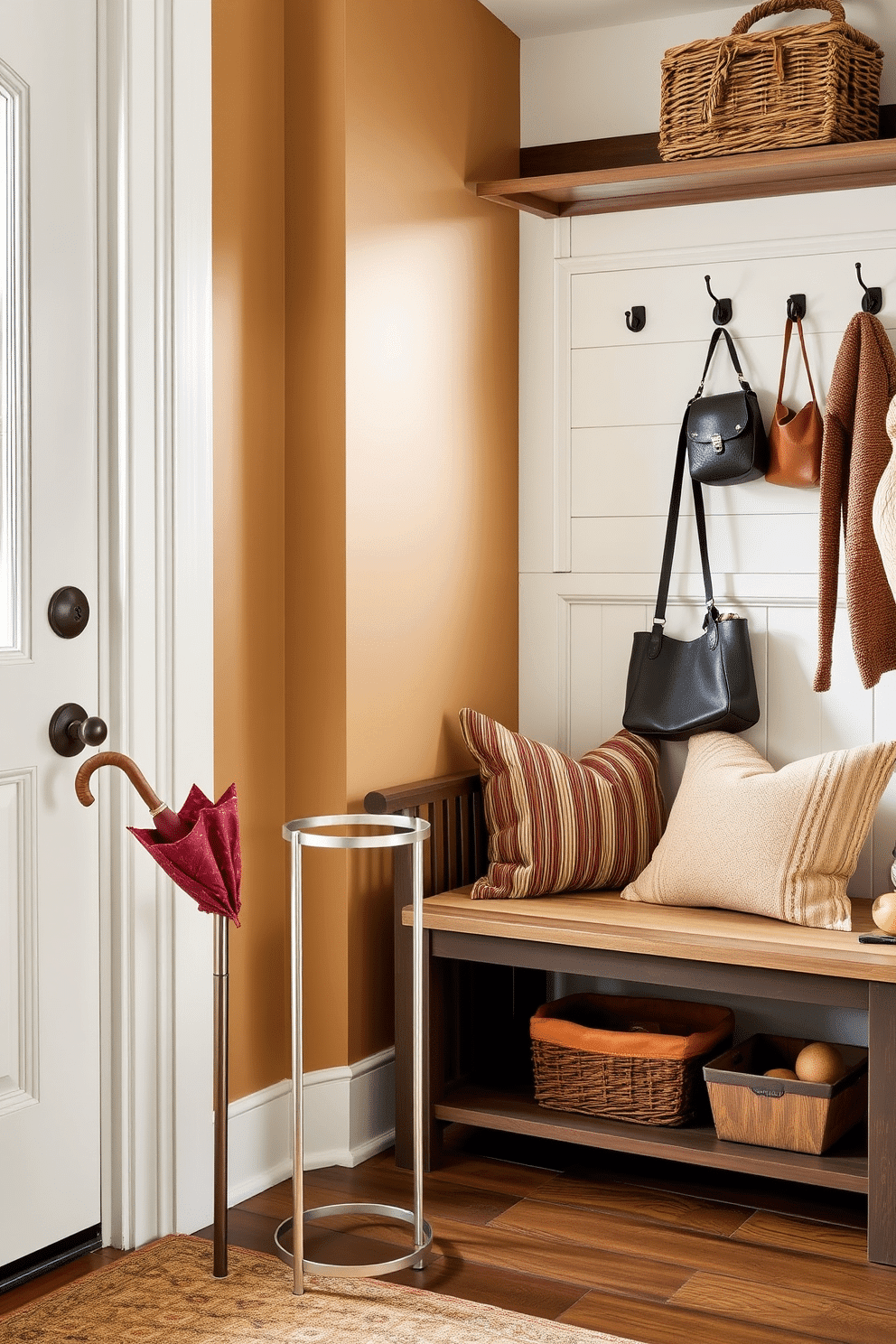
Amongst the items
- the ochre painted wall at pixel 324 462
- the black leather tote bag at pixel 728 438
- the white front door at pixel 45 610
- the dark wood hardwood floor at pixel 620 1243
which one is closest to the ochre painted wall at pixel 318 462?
the ochre painted wall at pixel 324 462

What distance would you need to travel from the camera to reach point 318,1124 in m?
2.65

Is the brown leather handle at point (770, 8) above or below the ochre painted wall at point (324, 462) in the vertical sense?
above

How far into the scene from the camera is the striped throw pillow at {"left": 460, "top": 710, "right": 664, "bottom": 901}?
8.98 ft

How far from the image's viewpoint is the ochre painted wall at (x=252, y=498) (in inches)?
96.4

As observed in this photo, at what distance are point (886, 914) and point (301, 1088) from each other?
1.02 metres

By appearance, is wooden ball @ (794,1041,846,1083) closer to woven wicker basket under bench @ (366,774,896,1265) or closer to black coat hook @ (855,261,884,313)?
woven wicker basket under bench @ (366,774,896,1265)

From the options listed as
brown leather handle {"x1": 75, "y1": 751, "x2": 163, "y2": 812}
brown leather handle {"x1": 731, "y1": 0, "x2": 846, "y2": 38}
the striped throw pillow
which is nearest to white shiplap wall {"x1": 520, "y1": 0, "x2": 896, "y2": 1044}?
brown leather handle {"x1": 731, "y1": 0, "x2": 846, "y2": 38}

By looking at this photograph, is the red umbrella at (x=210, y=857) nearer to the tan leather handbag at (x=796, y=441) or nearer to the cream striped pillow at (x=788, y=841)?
the cream striped pillow at (x=788, y=841)

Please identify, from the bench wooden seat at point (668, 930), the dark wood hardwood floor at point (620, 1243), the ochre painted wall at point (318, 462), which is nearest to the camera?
the dark wood hardwood floor at point (620, 1243)

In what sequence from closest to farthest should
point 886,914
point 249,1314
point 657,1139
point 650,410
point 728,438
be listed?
1. point 249,1314
2. point 886,914
3. point 657,1139
4. point 728,438
5. point 650,410

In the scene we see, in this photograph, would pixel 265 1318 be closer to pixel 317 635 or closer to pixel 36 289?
pixel 317 635

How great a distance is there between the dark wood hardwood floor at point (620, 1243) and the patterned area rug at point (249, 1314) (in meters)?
0.06

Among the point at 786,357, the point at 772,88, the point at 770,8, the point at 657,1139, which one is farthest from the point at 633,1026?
the point at 770,8

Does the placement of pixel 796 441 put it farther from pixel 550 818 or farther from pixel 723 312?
pixel 550 818
